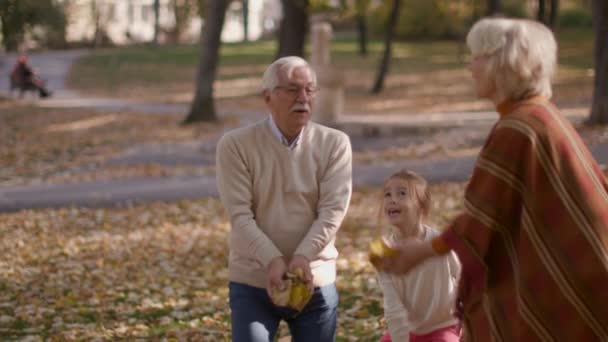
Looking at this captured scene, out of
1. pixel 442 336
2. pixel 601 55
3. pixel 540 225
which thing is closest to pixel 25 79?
pixel 601 55

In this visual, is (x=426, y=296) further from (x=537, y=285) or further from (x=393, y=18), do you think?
(x=393, y=18)

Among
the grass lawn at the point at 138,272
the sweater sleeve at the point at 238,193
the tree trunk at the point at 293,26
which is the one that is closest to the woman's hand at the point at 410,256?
the sweater sleeve at the point at 238,193

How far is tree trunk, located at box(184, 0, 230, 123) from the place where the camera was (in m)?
23.5

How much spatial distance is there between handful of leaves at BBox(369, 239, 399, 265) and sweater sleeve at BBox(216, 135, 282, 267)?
0.60 m

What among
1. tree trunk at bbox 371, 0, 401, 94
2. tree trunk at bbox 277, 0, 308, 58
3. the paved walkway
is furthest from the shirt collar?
tree trunk at bbox 371, 0, 401, 94

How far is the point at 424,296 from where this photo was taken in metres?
4.42

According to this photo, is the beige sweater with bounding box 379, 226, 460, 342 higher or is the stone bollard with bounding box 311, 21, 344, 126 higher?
the beige sweater with bounding box 379, 226, 460, 342

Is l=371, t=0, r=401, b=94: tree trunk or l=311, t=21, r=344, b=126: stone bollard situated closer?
l=311, t=21, r=344, b=126: stone bollard

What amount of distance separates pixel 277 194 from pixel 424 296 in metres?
0.78

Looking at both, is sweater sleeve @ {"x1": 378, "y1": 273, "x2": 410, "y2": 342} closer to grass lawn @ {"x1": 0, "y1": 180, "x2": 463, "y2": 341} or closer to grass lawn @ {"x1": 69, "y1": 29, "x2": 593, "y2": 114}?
grass lawn @ {"x1": 0, "y1": 180, "x2": 463, "y2": 341}

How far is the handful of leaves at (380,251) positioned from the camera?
3.49 m

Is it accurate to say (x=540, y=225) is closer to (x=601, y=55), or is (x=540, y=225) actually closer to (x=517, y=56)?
(x=517, y=56)

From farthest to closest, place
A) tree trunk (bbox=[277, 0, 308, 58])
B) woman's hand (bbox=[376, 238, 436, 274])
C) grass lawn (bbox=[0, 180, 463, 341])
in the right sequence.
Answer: tree trunk (bbox=[277, 0, 308, 58]) → grass lawn (bbox=[0, 180, 463, 341]) → woman's hand (bbox=[376, 238, 436, 274])

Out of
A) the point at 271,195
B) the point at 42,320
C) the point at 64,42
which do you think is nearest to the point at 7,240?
the point at 42,320
